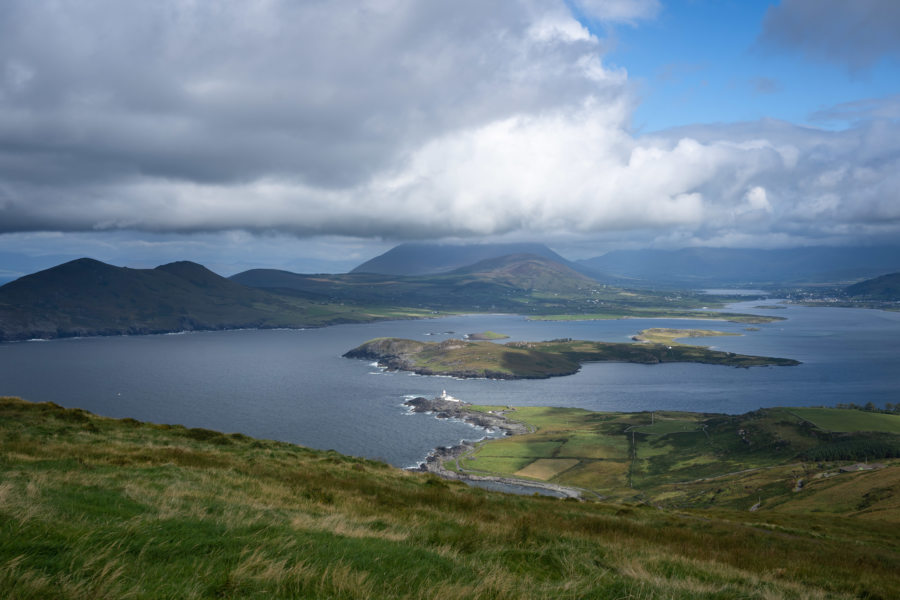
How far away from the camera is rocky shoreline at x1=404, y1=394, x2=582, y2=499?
340ft

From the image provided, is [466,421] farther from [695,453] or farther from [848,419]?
[848,419]

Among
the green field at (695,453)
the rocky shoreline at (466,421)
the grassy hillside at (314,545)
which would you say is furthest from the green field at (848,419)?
the grassy hillside at (314,545)

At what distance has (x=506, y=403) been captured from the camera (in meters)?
183

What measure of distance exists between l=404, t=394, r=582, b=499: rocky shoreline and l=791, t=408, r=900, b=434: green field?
7112cm

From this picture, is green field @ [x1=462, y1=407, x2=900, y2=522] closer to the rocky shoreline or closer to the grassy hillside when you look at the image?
the rocky shoreline

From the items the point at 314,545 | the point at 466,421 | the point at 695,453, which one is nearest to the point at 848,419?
the point at 695,453

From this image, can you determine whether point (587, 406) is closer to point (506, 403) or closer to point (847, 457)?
point (506, 403)

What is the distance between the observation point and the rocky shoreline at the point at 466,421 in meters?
104

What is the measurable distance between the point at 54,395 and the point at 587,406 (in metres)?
173

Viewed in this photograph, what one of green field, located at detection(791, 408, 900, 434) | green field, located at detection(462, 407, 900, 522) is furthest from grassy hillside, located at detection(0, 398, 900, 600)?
green field, located at detection(791, 408, 900, 434)

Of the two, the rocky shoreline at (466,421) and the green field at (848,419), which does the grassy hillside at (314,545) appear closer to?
the rocky shoreline at (466,421)

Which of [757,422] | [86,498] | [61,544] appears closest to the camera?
[61,544]

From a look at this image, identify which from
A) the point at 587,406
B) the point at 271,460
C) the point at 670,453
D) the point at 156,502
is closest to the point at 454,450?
the point at 670,453

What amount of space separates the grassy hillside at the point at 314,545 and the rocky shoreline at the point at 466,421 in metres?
76.4
